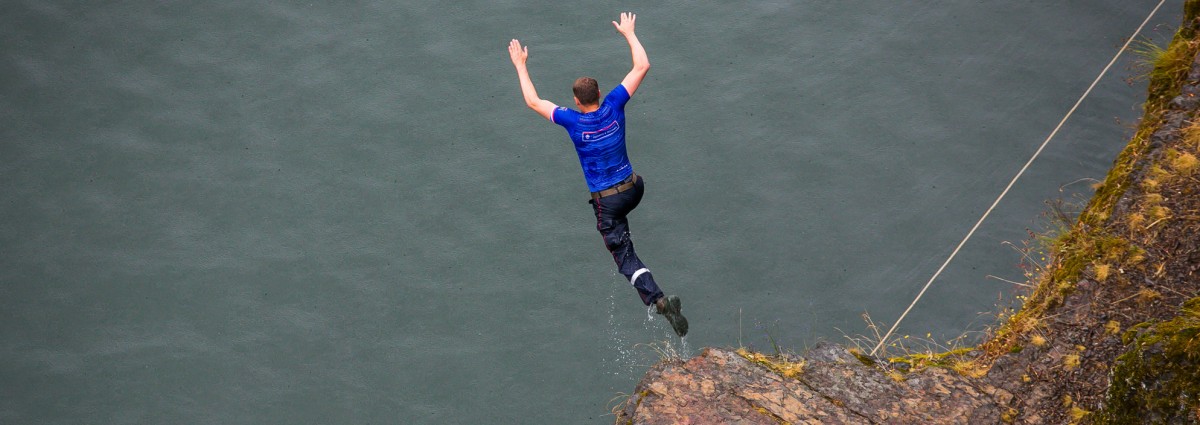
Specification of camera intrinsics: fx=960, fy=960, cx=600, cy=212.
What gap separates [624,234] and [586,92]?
1175 millimetres

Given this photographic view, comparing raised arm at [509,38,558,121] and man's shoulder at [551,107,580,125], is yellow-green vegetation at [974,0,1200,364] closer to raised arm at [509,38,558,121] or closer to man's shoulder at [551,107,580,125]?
man's shoulder at [551,107,580,125]

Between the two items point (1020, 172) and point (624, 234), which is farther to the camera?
point (1020, 172)

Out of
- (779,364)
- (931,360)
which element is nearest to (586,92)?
(779,364)

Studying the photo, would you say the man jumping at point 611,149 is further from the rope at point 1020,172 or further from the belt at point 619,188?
the rope at point 1020,172

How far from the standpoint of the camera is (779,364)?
6.31 m

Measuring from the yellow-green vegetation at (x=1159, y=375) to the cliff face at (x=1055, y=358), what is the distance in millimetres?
13

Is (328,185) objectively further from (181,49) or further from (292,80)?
(181,49)

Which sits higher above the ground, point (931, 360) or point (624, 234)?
point (624, 234)

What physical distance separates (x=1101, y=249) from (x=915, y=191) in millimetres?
2483

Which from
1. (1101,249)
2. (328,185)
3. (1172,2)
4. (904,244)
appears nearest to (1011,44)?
(1172,2)

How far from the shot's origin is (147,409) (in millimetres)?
7902

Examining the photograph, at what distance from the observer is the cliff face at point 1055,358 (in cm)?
584

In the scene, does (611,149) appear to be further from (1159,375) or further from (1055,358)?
(1159,375)

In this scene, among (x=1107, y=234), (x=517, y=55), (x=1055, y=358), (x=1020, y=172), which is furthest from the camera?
(x=1020, y=172)
